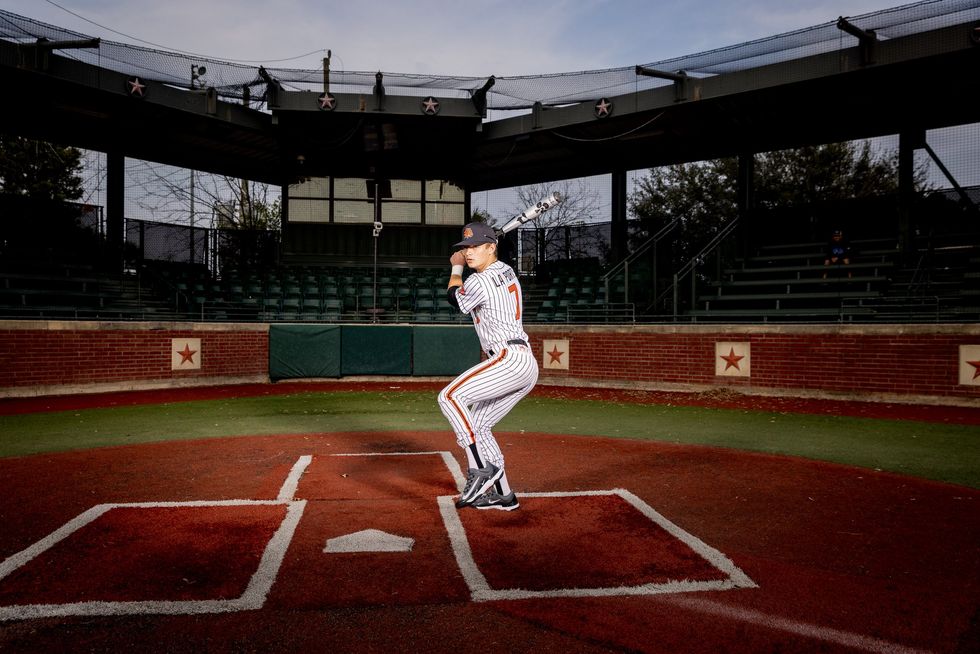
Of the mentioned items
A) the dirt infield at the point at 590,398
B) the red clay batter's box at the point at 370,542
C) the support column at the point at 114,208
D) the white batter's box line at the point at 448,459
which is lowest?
the dirt infield at the point at 590,398

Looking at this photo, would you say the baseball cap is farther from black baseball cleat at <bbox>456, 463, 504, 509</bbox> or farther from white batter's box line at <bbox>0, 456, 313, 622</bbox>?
white batter's box line at <bbox>0, 456, 313, 622</bbox>

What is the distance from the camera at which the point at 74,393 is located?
14203 millimetres

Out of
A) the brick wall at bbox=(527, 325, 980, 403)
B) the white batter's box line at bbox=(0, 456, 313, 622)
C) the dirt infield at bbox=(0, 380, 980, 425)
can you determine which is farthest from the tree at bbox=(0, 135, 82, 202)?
the white batter's box line at bbox=(0, 456, 313, 622)

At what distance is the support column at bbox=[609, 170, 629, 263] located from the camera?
22.4 m


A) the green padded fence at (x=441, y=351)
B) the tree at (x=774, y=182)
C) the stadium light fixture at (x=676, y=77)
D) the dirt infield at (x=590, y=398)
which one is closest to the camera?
the dirt infield at (x=590, y=398)

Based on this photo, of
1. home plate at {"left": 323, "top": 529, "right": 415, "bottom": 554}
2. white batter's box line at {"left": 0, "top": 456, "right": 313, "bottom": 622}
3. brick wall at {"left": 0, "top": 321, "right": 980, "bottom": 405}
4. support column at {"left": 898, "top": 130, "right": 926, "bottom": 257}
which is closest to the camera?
white batter's box line at {"left": 0, "top": 456, "right": 313, "bottom": 622}

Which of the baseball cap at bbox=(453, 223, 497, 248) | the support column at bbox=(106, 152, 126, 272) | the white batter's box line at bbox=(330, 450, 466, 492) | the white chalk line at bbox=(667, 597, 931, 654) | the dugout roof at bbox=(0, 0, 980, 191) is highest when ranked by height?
the dugout roof at bbox=(0, 0, 980, 191)

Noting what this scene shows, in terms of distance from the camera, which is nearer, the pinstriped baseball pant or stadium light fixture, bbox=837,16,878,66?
the pinstriped baseball pant

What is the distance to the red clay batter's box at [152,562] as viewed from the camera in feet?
11.1

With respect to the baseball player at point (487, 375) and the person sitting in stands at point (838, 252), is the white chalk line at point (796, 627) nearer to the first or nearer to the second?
the baseball player at point (487, 375)

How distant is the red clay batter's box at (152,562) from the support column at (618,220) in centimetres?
1880

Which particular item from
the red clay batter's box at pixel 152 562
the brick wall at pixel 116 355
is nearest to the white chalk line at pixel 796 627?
the red clay batter's box at pixel 152 562

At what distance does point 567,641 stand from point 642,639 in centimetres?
37

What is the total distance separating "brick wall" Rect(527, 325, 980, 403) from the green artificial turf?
2.74m
